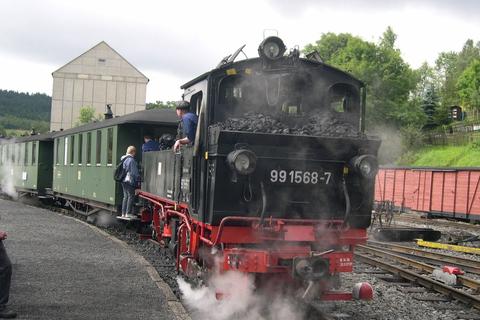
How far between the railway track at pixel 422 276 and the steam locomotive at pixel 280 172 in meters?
2.38

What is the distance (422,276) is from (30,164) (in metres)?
19.2

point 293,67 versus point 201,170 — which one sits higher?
point 293,67

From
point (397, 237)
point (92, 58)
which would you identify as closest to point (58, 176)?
point (397, 237)

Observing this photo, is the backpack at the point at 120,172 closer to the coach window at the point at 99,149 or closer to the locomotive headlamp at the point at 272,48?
the coach window at the point at 99,149

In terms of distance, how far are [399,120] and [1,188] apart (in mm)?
26534

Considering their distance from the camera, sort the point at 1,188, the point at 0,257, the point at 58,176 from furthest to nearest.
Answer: the point at 1,188 < the point at 58,176 < the point at 0,257

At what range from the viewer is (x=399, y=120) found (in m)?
40.9

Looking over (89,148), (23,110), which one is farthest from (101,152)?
(23,110)

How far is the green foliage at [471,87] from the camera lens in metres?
A: 48.8

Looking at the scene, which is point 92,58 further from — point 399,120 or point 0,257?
point 0,257

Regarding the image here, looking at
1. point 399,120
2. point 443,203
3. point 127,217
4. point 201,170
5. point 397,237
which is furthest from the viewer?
point 399,120

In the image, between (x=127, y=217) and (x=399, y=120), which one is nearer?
(x=127, y=217)

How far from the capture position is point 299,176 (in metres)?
6.23

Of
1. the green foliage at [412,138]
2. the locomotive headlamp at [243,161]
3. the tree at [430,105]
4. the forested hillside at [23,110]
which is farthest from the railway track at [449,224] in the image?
the forested hillside at [23,110]
